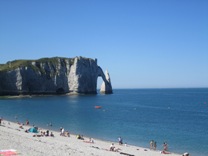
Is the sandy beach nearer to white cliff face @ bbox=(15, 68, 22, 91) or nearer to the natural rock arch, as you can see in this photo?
white cliff face @ bbox=(15, 68, 22, 91)

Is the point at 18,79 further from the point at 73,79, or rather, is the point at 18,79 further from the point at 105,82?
the point at 105,82

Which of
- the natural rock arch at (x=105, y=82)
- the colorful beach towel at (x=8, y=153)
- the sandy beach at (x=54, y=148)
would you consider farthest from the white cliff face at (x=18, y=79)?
the colorful beach towel at (x=8, y=153)

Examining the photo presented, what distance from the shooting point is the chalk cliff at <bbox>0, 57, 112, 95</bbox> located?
11594 centimetres

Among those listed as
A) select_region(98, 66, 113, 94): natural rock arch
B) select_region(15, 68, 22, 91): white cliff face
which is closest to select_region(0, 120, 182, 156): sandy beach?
select_region(15, 68, 22, 91): white cliff face

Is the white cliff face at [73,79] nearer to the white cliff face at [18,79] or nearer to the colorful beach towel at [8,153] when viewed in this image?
the white cliff face at [18,79]

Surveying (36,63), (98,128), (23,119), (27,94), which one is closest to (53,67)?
(36,63)

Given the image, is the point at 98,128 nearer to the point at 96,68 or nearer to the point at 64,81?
the point at 64,81

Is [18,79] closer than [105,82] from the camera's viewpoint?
Yes

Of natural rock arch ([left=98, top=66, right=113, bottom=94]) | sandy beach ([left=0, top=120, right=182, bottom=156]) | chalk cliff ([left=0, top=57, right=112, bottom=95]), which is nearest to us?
sandy beach ([left=0, top=120, right=182, bottom=156])

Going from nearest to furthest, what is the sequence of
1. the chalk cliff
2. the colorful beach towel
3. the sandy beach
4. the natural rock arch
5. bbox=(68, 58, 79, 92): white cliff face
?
the colorful beach towel
the sandy beach
the chalk cliff
bbox=(68, 58, 79, 92): white cliff face
the natural rock arch

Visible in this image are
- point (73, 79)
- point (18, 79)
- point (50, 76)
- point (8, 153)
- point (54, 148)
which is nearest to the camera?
point (8, 153)

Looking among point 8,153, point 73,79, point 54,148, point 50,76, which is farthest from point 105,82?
point 8,153

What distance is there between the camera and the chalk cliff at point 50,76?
380 ft

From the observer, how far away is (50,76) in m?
131
